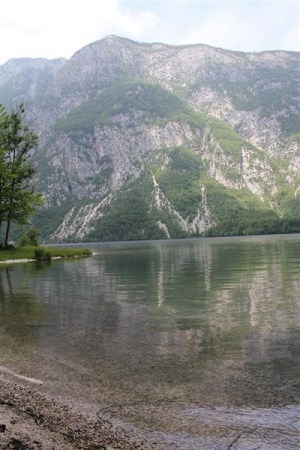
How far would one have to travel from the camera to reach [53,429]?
9.50 meters

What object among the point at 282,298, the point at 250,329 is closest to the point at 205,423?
the point at 250,329

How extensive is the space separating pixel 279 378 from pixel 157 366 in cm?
391

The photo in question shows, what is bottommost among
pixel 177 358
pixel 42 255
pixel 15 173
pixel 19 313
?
pixel 19 313

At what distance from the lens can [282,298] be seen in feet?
92.3

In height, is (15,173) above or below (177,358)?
above

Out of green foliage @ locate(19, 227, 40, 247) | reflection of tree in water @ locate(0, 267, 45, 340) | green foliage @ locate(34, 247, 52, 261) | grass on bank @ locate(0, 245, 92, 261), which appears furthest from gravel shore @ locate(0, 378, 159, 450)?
green foliage @ locate(19, 227, 40, 247)

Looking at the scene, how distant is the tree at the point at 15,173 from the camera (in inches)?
3206

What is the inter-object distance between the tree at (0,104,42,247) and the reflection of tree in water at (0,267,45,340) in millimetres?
46807

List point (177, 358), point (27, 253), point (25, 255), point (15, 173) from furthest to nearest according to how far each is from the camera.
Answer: point (27, 253), point (25, 255), point (15, 173), point (177, 358)

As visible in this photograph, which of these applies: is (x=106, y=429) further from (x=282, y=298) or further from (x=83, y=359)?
(x=282, y=298)

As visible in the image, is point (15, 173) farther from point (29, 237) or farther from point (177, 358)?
point (177, 358)

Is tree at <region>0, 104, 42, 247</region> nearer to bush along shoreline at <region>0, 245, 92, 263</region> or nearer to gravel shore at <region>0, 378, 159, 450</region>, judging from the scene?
bush along shoreline at <region>0, 245, 92, 263</region>

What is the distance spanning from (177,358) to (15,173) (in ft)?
235

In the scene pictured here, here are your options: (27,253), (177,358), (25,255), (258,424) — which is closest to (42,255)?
(27,253)
